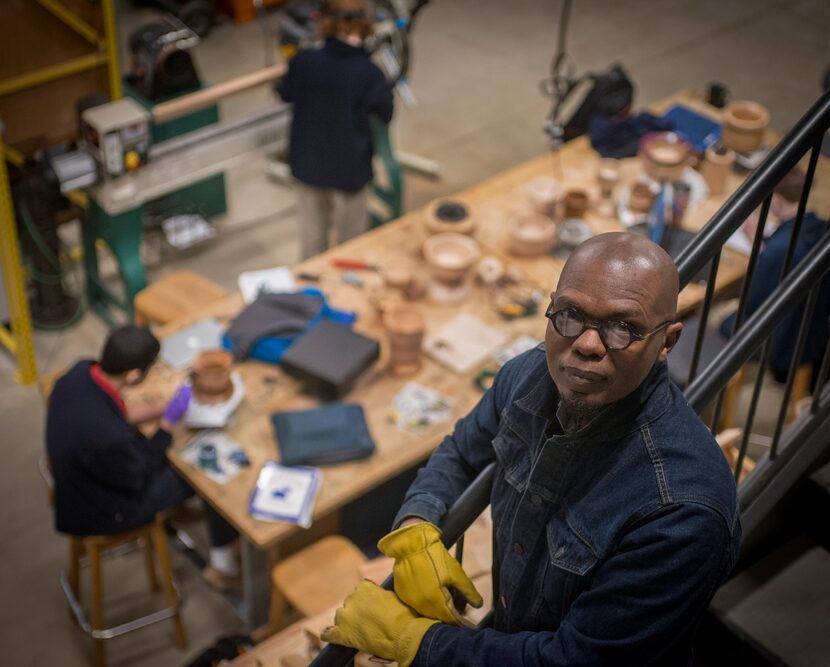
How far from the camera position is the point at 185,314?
4.88 m

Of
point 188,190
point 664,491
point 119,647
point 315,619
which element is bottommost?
point 119,647

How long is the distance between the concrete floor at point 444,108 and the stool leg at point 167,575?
76 millimetres

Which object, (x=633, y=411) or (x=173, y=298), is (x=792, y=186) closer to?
(x=173, y=298)

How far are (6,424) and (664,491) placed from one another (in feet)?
13.4

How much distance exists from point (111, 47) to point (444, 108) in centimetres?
261

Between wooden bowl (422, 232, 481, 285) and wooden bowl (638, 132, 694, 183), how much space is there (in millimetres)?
1012

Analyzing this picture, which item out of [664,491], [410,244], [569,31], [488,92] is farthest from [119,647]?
[569,31]

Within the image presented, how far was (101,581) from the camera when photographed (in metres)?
4.20

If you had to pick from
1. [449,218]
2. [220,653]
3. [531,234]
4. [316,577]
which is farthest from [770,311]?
[449,218]

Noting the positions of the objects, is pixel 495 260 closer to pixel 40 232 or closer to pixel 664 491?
pixel 40 232

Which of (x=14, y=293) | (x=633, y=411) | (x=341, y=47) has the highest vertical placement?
(x=633, y=411)

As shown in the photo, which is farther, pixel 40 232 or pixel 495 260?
pixel 40 232

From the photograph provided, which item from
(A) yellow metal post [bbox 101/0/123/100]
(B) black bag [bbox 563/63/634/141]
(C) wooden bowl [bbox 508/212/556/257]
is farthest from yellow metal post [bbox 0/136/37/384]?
(B) black bag [bbox 563/63/634/141]

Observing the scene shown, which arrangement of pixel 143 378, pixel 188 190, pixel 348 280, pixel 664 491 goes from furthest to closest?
1. pixel 188 190
2. pixel 348 280
3. pixel 143 378
4. pixel 664 491
